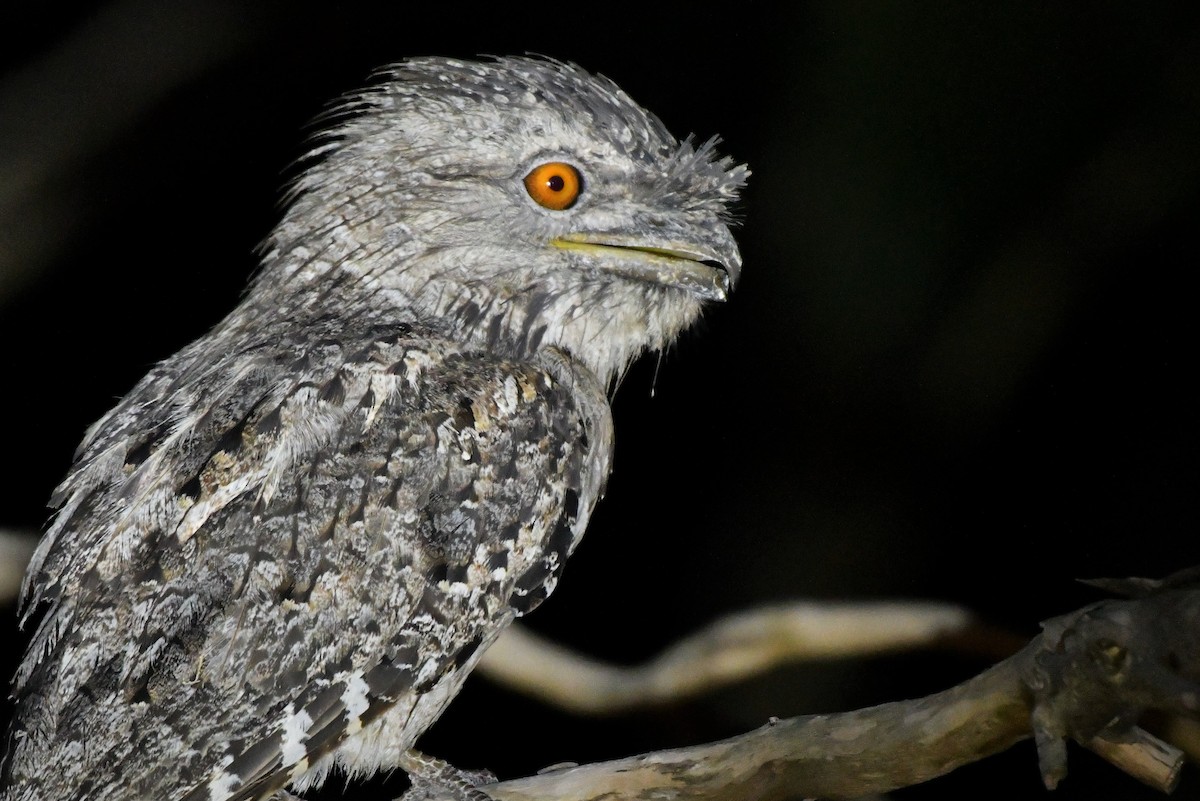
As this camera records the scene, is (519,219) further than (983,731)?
Yes

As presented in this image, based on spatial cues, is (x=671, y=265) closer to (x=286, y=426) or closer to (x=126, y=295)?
(x=286, y=426)

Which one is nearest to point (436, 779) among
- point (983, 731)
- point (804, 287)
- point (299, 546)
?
point (299, 546)

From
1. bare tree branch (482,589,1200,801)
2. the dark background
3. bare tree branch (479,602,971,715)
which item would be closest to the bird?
the dark background

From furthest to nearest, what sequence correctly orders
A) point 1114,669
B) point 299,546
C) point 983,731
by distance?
1. point 299,546
2. point 983,731
3. point 1114,669

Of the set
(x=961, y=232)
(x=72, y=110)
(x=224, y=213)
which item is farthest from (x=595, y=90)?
(x=72, y=110)

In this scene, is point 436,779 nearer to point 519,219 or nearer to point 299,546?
point 299,546

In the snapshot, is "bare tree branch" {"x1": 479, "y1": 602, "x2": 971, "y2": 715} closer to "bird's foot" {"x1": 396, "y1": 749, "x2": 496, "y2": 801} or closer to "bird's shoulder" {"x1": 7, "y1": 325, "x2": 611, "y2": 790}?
"bird's foot" {"x1": 396, "y1": 749, "x2": 496, "y2": 801}

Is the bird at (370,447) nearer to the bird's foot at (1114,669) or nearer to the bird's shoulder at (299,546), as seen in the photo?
the bird's shoulder at (299,546)
